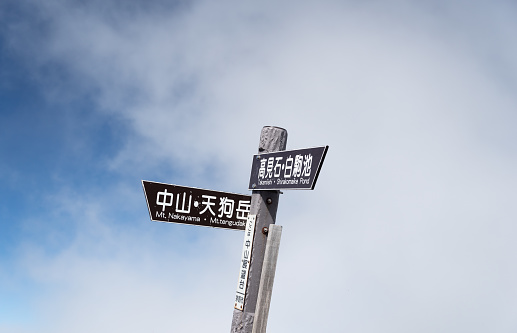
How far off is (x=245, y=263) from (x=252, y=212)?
0.69m

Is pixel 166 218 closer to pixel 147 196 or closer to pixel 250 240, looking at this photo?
pixel 147 196

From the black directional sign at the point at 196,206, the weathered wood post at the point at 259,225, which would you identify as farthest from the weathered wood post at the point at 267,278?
the black directional sign at the point at 196,206

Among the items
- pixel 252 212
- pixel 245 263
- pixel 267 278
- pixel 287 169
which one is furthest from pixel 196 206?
pixel 287 169

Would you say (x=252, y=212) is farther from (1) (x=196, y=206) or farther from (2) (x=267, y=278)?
(2) (x=267, y=278)

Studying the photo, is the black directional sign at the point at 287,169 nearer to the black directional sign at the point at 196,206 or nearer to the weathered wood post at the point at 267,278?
the black directional sign at the point at 196,206

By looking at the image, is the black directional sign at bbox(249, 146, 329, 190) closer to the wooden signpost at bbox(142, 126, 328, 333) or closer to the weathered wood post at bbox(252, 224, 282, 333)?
the wooden signpost at bbox(142, 126, 328, 333)

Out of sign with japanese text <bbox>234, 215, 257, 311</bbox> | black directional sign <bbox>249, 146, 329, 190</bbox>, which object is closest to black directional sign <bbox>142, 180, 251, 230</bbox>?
sign with japanese text <bbox>234, 215, 257, 311</bbox>

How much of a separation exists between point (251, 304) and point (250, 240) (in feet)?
2.74

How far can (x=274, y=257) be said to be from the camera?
655cm

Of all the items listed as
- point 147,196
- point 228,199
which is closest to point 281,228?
point 228,199

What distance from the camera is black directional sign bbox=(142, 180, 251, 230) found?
6.79 m

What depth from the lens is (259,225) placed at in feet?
22.0

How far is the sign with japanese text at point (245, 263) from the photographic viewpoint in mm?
6625

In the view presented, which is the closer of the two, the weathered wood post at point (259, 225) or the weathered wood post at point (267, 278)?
the weathered wood post at point (267, 278)
